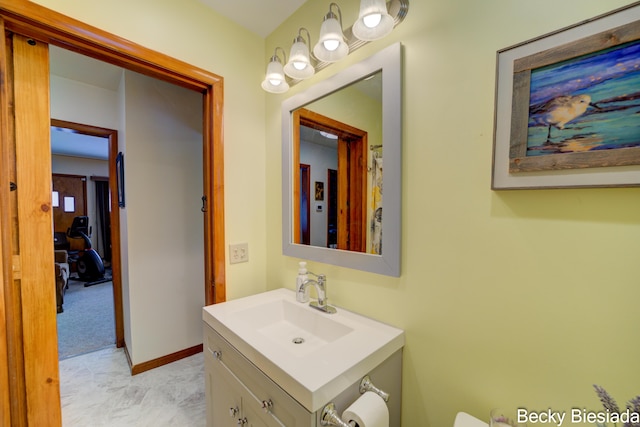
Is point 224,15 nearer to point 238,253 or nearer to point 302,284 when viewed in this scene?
point 238,253

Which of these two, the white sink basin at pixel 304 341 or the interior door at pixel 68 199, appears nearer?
the white sink basin at pixel 304 341

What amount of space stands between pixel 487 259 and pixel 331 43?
101cm

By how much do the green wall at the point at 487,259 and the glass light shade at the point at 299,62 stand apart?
28cm

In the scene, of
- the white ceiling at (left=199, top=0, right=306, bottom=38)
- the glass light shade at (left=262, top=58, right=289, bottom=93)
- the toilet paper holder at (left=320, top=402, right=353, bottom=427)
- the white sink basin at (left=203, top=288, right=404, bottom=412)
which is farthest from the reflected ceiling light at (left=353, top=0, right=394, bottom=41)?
the toilet paper holder at (left=320, top=402, right=353, bottom=427)

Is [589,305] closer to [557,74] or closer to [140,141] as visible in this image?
[557,74]

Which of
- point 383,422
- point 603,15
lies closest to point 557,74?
point 603,15

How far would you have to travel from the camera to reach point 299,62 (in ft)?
3.93

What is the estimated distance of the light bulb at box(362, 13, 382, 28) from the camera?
2.87 feet

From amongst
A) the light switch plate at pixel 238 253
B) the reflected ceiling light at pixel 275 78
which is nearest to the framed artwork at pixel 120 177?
the light switch plate at pixel 238 253

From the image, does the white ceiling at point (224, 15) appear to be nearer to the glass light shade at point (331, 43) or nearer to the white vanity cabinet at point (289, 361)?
the glass light shade at point (331, 43)

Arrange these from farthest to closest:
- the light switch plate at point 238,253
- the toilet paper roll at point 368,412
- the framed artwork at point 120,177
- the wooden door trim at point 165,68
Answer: the framed artwork at point 120,177 → the light switch plate at point 238,253 → the wooden door trim at point 165,68 → the toilet paper roll at point 368,412

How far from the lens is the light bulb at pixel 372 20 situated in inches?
34.4

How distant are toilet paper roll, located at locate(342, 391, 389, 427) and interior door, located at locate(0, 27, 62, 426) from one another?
→ 130 cm

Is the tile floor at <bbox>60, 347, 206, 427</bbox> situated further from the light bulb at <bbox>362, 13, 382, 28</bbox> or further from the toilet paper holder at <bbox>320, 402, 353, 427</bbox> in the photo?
the light bulb at <bbox>362, 13, 382, 28</bbox>
